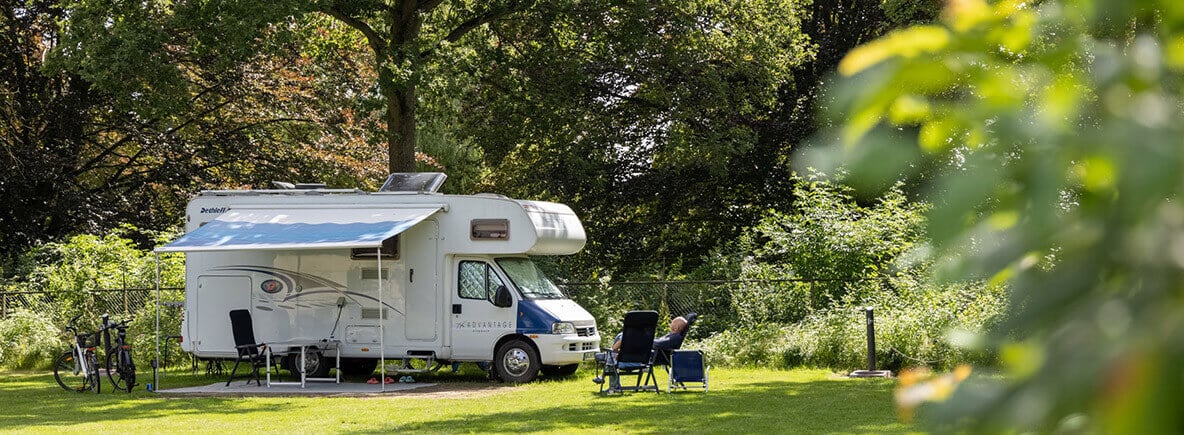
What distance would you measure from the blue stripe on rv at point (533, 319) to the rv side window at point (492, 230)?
2.87 ft

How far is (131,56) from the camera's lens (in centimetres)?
1714

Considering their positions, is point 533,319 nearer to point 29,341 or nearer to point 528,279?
point 528,279

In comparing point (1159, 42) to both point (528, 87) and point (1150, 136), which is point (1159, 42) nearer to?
point (1150, 136)

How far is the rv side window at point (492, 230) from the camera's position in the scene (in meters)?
16.1

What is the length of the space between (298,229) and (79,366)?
125 inches

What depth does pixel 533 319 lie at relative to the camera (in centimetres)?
1590

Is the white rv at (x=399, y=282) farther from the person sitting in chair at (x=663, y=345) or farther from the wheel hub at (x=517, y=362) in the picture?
the person sitting in chair at (x=663, y=345)

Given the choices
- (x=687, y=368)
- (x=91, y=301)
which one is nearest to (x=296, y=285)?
(x=687, y=368)

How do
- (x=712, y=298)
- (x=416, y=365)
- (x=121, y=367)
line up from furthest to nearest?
(x=712, y=298) → (x=416, y=365) → (x=121, y=367)

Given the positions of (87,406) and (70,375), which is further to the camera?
(70,375)

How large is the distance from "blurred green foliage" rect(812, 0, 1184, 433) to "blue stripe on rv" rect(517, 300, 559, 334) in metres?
14.6

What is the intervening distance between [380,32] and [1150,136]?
67.5 feet

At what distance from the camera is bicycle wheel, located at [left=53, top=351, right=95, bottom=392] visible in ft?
50.9

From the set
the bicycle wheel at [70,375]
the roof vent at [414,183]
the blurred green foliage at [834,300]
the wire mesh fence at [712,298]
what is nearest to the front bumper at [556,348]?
the roof vent at [414,183]
